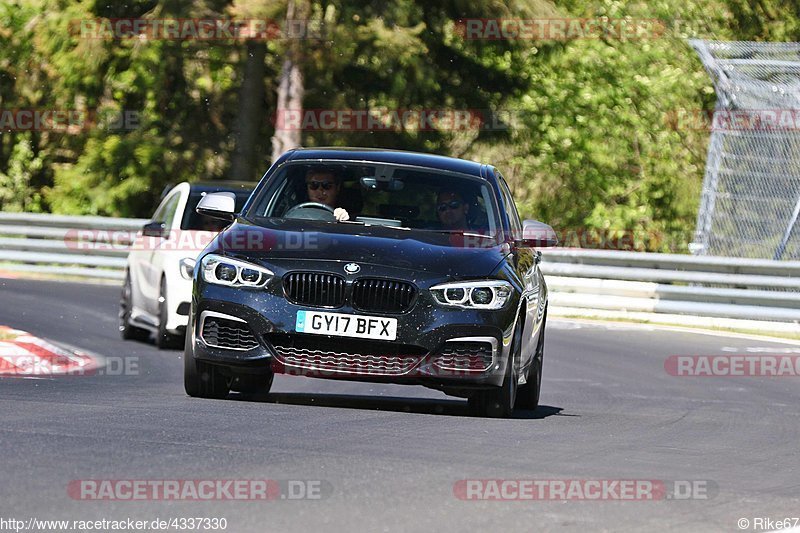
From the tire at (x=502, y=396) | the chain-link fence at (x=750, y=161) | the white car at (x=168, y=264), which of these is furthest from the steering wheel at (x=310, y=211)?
the chain-link fence at (x=750, y=161)

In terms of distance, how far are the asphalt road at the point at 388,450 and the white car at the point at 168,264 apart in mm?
861

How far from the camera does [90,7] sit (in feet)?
106

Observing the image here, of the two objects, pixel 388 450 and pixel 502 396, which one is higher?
pixel 388 450

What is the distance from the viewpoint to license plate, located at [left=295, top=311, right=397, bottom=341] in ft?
29.6

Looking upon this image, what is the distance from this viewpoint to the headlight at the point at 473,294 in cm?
912

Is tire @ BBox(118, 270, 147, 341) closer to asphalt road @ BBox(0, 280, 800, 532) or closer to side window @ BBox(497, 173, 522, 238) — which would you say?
asphalt road @ BBox(0, 280, 800, 532)

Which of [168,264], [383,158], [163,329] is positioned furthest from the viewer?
[163,329]

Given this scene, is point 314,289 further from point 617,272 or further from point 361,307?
point 617,272

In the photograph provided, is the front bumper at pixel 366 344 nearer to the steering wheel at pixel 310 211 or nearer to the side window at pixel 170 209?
the steering wheel at pixel 310 211

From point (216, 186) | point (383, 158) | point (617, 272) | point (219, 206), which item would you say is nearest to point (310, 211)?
point (219, 206)

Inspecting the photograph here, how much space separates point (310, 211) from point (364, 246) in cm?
88

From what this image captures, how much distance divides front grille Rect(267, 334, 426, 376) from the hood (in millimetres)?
447

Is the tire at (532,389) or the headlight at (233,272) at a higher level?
the headlight at (233,272)

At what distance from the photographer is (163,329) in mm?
14234
